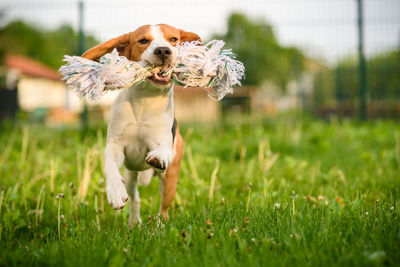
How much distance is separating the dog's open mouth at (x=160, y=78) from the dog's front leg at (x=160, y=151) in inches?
12.4

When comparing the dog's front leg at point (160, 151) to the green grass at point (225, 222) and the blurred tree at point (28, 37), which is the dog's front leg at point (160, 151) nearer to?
the green grass at point (225, 222)

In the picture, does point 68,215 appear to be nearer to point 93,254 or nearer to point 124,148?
point 124,148

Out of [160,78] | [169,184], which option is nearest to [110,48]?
[160,78]

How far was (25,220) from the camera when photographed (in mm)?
2684

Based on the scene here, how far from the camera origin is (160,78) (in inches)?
91.4

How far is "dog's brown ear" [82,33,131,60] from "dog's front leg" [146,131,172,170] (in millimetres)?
606

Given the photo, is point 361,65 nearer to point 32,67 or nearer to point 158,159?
point 158,159

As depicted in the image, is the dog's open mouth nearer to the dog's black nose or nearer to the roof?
the dog's black nose

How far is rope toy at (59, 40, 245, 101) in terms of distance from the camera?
2080mm

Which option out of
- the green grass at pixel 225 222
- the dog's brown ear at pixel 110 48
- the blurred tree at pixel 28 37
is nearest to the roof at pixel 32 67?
the blurred tree at pixel 28 37

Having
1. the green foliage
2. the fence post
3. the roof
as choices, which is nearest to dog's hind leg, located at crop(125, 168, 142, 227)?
the roof

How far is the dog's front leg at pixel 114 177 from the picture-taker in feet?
6.77

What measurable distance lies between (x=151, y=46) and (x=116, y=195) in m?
0.89

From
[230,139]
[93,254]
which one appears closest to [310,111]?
[230,139]
